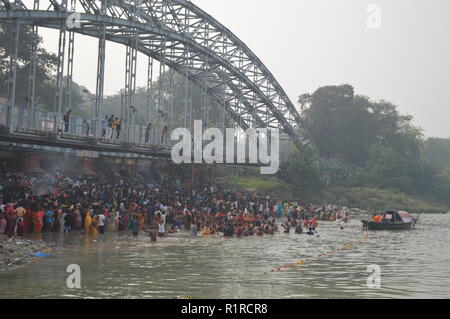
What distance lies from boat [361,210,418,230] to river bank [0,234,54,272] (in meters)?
24.7

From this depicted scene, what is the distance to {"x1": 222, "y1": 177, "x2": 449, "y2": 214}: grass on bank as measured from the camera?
198 feet

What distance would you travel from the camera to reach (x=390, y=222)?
41.1 meters

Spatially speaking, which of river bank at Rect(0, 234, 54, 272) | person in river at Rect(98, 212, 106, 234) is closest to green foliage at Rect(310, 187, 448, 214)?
person in river at Rect(98, 212, 106, 234)

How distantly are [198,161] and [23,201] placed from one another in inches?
963

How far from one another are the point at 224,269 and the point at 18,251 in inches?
291

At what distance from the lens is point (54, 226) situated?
92.1 ft

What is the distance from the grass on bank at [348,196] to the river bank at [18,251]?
119ft

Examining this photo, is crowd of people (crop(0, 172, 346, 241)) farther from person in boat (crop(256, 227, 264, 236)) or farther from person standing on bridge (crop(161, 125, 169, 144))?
person standing on bridge (crop(161, 125, 169, 144))

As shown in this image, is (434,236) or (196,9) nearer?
(434,236)

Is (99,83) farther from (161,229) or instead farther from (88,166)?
(161,229)

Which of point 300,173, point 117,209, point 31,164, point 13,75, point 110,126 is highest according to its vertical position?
point 13,75

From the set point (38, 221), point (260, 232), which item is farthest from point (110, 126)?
point (260, 232)

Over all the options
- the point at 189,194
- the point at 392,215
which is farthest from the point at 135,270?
the point at 392,215
